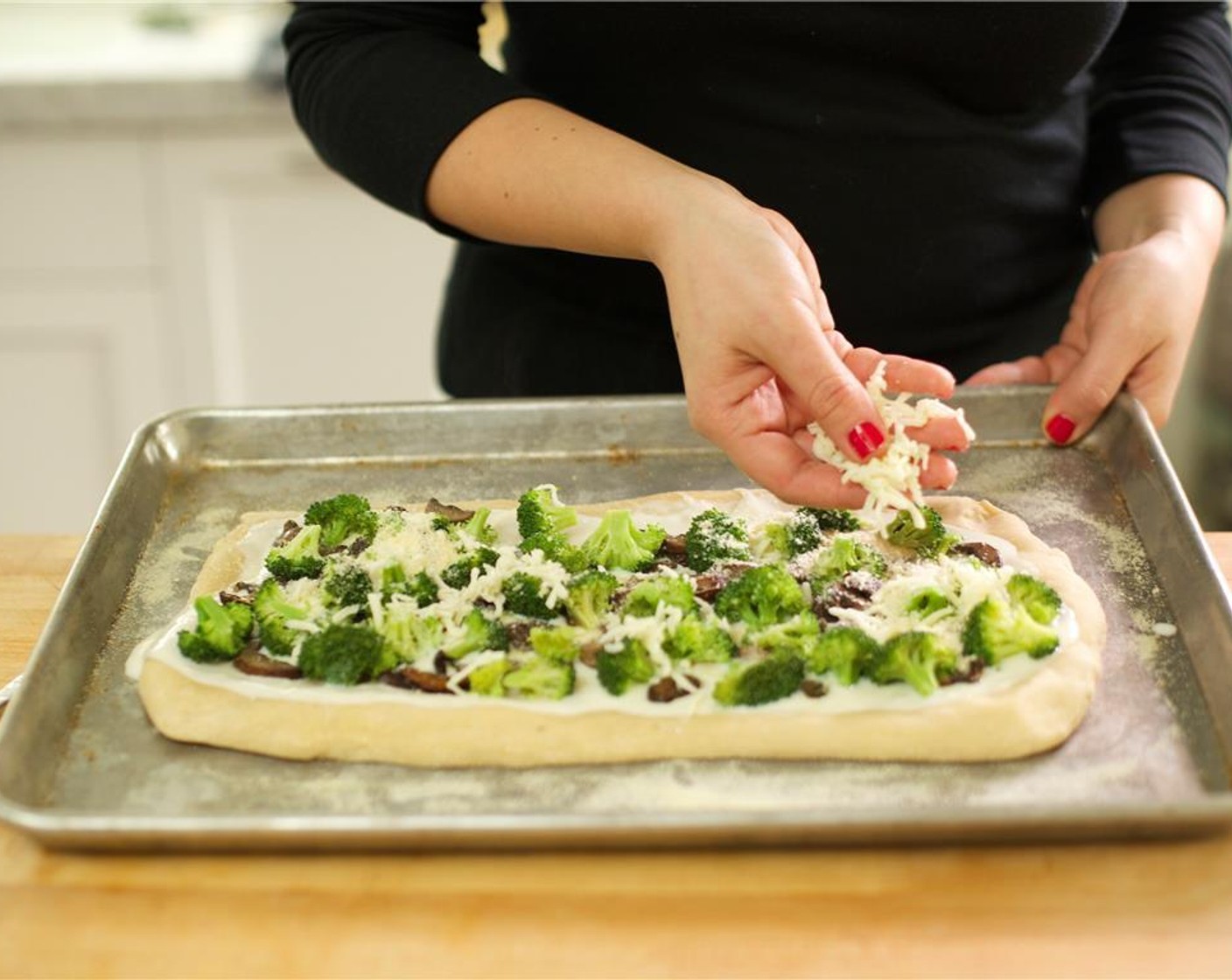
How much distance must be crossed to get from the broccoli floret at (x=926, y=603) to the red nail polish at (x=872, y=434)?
166 millimetres

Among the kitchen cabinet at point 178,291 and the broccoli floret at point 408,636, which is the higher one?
the broccoli floret at point 408,636

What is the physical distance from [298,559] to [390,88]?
62 centimetres

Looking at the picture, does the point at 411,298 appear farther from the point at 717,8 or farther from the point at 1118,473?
the point at 1118,473

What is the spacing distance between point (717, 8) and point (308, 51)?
0.57 m

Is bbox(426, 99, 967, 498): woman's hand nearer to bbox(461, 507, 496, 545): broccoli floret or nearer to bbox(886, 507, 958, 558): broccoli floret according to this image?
bbox(886, 507, 958, 558): broccoli floret

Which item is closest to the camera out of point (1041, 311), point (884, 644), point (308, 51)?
point (884, 644)

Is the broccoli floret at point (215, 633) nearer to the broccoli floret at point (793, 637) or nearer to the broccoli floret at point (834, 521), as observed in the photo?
the broccoli floret at point (793, 637)

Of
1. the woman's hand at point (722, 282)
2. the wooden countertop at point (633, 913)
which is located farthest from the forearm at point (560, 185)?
the wooden countertop at point (633, 913)

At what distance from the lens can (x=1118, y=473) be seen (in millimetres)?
1874

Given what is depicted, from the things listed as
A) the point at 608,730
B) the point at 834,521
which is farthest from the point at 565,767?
the point at 834,521

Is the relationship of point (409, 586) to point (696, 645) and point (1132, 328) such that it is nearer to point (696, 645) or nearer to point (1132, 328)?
point (696, 645)

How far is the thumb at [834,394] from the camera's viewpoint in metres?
1.48

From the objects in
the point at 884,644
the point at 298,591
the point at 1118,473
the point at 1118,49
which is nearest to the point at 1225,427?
the point at 1118,49

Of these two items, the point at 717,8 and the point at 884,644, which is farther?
the point at 717,8
